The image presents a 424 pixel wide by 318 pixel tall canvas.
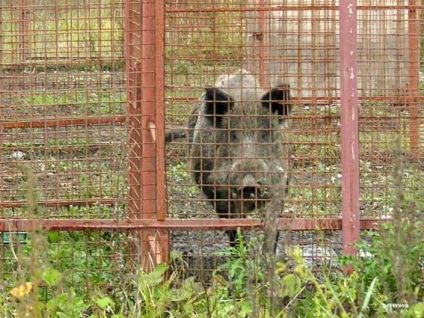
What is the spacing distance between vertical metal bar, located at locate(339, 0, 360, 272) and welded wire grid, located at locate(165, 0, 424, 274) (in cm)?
34

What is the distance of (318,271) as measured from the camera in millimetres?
6641

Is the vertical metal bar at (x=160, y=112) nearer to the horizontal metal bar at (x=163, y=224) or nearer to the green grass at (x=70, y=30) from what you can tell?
the horizontal metal bar at (x=163, y=224)

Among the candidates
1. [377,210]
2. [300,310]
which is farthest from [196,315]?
[377,210]

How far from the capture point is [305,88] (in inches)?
252

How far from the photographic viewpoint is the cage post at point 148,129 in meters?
6.16

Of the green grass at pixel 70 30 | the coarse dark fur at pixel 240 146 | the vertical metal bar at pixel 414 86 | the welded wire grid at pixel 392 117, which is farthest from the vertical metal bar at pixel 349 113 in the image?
the vertical metal bar at pixel 414 86

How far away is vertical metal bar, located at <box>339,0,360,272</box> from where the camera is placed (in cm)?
598

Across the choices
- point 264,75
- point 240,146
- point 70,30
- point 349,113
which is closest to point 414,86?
point 264,75

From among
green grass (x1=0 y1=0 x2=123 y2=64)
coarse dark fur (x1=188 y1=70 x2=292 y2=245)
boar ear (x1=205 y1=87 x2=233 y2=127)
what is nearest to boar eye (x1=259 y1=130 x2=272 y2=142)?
coarse dark fur (x1=188 y1=70 x2=292 y2=245)

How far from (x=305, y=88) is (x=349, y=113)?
0.51m

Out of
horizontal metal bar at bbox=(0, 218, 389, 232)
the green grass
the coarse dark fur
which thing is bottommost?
horizontal metal bar at bbox=(0, 218, 389, 232)

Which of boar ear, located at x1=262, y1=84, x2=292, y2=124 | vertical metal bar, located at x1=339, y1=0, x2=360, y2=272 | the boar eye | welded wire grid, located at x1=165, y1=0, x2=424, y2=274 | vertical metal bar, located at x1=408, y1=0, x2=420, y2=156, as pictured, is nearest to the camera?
vertical metal bar, located at x1=339, y1=0, x2=360, y2=272

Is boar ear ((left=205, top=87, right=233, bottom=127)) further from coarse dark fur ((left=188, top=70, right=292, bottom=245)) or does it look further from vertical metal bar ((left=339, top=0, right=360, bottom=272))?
vertical metal bar ((left=339, top=0, right=360, bottom=272))

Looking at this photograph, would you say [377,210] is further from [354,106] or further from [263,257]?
[263,257]
